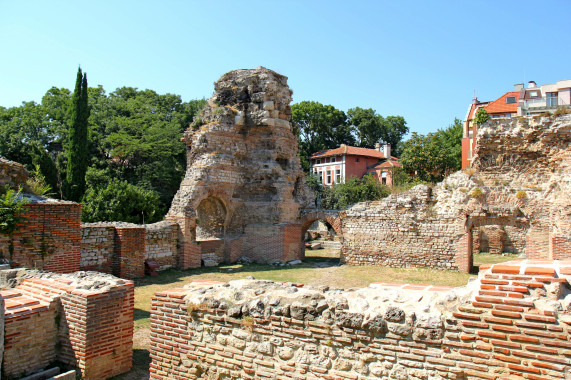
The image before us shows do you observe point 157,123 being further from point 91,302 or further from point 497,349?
point 497,349

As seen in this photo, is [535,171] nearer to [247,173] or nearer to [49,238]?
[247,173]

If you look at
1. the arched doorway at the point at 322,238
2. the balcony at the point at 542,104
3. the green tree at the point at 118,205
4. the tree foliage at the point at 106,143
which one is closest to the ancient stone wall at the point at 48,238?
the arched doorway at the point at 322,238

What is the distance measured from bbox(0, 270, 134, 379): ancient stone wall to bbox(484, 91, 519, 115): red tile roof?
1470 inches

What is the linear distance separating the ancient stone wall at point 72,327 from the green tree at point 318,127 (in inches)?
1725

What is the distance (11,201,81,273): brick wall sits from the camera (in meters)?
7.39

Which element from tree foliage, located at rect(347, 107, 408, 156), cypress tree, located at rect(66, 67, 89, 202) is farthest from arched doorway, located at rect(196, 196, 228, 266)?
tree foliage, located at rect(347, 107, 408, 156)

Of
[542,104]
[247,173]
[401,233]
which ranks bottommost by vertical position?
[401,233]

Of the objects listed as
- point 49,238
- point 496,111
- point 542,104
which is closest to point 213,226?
point 49,238

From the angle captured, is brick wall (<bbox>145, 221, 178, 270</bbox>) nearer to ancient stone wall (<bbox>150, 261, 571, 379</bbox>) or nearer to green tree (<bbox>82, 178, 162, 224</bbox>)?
green tree (<bbox>82, 178, 162, 224</bbox>)

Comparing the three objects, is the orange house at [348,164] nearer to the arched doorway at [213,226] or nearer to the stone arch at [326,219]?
the stone arch at [326,219]

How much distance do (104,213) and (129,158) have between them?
37.8ft

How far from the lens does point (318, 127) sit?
166ft

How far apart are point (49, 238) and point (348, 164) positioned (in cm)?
3708

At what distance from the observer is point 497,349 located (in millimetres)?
2910
